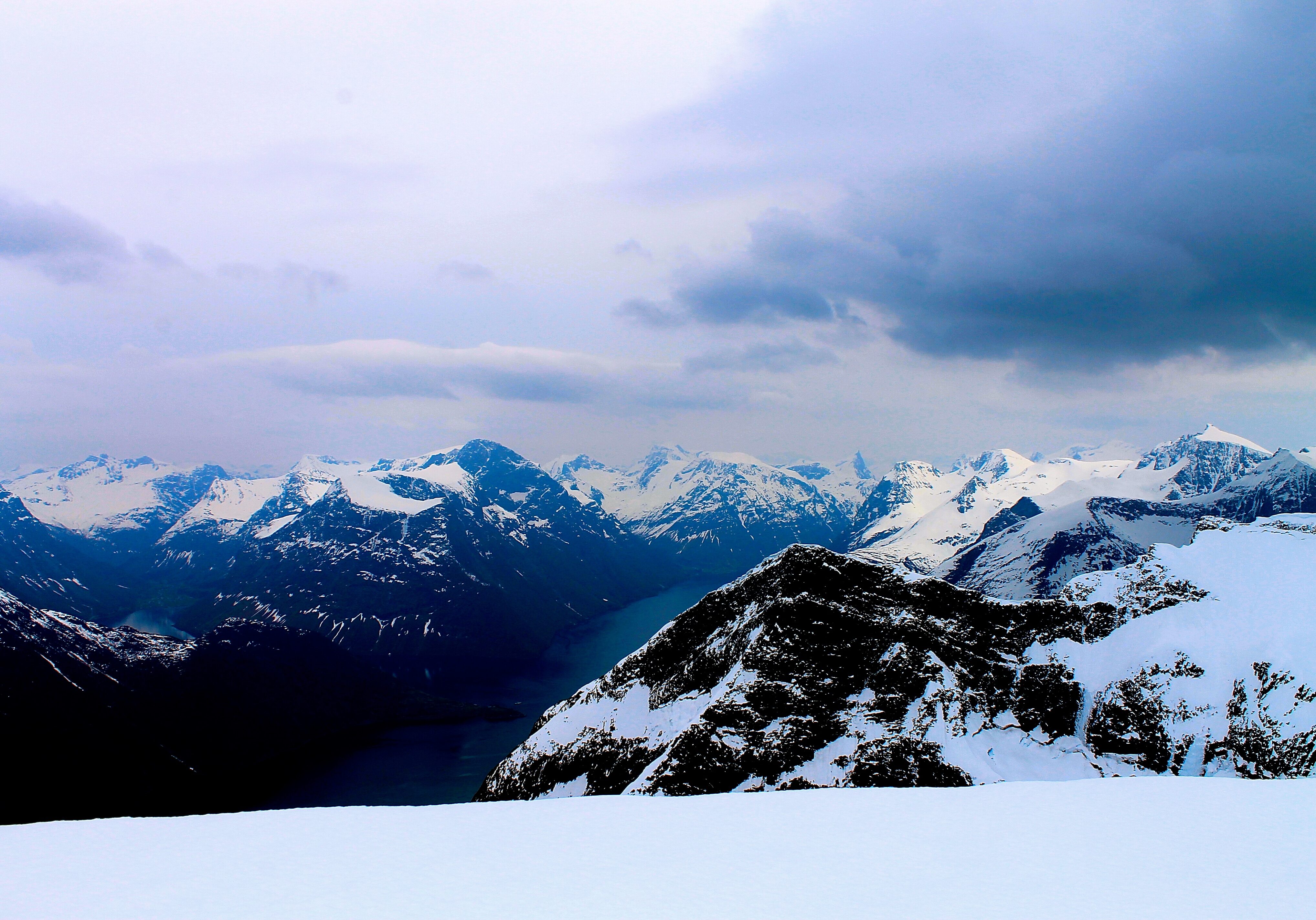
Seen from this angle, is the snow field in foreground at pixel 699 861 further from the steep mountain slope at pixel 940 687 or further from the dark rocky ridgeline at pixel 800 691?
the steep mountain slope at pixel 940 687

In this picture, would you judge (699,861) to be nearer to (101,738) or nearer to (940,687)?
(940,687)

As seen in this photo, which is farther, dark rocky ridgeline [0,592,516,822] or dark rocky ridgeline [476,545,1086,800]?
dark rocky ridgeline [0,592,516,822]

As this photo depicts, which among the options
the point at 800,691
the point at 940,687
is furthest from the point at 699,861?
the point at 940,687

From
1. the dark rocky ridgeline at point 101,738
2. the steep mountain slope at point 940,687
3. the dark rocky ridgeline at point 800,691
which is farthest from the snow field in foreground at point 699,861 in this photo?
the dark rocky ridgeline at point 101,738

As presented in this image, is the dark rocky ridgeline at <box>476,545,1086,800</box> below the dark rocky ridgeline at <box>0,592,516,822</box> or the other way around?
the other way around

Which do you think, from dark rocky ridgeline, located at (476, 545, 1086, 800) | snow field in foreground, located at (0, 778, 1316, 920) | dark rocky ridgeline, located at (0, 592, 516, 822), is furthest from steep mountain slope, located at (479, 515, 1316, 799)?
dark rocky ridgeline, located at (0, 592, 516, 822)

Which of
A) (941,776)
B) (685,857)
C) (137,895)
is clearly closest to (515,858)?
(685,857)

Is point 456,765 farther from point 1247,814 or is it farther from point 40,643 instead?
point 1247,814

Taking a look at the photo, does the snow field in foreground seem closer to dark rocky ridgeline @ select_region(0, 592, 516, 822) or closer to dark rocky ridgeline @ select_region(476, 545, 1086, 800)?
dark rocky ridgeline @ select_region(476, 545, 1086, 800)
